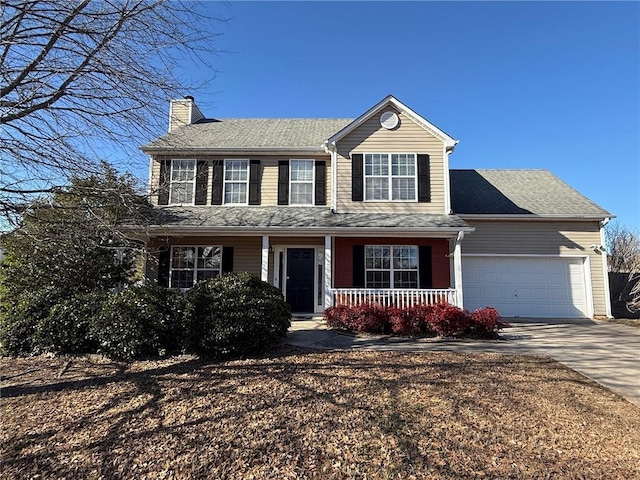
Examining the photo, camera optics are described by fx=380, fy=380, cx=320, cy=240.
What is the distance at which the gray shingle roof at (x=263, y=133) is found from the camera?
13516mm

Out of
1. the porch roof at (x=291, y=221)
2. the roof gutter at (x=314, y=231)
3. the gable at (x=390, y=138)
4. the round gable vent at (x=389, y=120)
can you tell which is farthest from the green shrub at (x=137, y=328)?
the round gable vent at (x=389, y=120)

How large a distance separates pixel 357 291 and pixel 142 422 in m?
7.36

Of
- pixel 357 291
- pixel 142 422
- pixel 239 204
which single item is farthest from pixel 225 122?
pixel 142 422

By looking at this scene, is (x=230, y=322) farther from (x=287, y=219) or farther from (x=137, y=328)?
(x=287, y=219)

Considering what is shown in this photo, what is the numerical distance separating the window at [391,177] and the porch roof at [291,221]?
0.74 meters

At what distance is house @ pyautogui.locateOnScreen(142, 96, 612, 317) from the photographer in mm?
12453

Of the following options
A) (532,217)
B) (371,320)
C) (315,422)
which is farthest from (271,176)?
(315,422)

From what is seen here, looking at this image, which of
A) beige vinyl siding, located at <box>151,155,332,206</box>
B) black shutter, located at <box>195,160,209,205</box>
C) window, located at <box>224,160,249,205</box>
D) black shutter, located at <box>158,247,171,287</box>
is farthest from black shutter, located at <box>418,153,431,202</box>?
black shutter, located at <box>158,247,171,287</box>

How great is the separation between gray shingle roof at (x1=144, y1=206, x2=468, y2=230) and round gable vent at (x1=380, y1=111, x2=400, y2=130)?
3.05 metres

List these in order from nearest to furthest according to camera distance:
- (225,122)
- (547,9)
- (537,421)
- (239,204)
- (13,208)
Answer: (537,421) < (13,208) < (547,9) < (239,204) < (225,122)

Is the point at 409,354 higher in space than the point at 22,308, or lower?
lower

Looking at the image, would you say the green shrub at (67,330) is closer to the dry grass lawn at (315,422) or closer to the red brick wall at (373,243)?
the dry grass lawn at (315,422)

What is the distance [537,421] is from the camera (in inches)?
170

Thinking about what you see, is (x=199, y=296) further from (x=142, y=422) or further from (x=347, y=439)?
(x=347, y=439)
